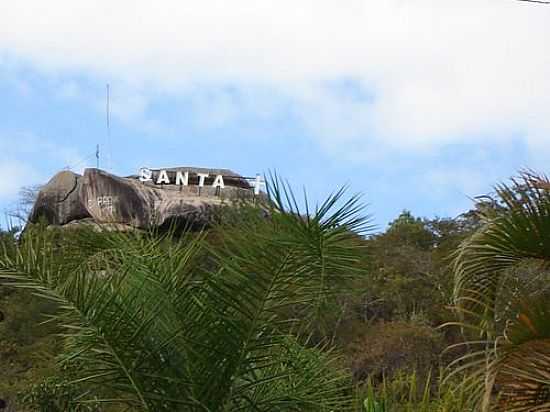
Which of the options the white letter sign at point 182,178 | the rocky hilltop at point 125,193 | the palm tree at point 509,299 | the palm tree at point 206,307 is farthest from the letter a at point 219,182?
the palm tree at point 509,299

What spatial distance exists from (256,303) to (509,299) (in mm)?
1523

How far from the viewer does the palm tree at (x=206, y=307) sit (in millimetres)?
5828

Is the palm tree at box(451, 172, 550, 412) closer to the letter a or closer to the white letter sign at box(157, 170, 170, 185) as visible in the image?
the letter a

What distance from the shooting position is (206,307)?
6.18 meters

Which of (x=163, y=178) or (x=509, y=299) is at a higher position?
(x=163, y=178)

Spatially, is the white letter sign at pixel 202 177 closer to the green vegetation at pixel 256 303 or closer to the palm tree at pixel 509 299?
the green vegetation at pixel 256 303

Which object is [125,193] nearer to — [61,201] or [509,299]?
[61,201]

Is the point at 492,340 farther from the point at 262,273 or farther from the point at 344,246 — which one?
the point at 262,273

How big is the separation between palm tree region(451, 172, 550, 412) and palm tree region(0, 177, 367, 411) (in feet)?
2.41

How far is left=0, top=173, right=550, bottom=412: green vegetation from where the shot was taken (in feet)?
16.5

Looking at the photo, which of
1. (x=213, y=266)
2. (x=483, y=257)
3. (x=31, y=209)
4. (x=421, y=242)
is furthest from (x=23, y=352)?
(x=31, y=209)

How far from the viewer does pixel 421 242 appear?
1123 inches

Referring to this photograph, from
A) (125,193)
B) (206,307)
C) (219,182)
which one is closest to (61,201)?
(125,193)

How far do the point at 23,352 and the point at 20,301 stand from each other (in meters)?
1.07
